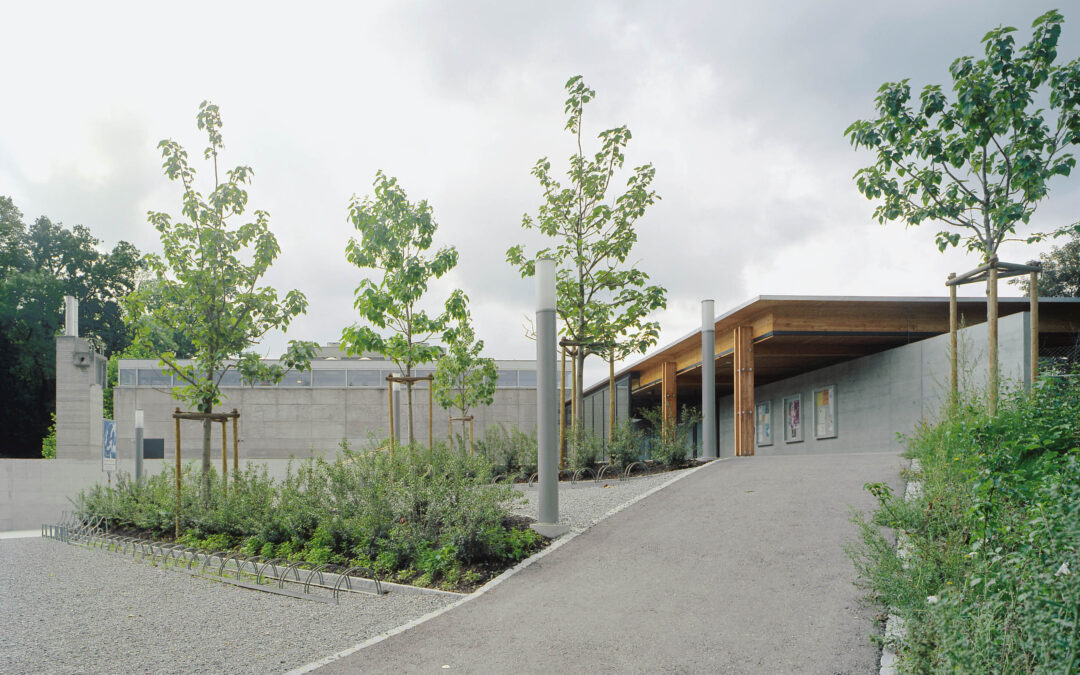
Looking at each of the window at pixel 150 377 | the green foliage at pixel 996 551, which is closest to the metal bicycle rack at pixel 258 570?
the green foliage at pixel 996 551

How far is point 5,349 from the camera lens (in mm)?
47812

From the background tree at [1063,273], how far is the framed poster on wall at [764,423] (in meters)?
12.5

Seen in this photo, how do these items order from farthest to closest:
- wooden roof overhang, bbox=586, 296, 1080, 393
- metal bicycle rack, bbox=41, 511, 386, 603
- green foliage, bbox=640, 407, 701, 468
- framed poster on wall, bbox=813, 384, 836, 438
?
framed poster on wall, bbox=813, 384, 836, 438 → wooden roof overhang, bbox=586, 296, 1080, 393 → green foliage, bbox=640, 407, 701, 468 → metal bicycle rack, bbox=41, 511, 386, 603

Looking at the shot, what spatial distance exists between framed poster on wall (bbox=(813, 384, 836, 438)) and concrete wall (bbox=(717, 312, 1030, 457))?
18 cm

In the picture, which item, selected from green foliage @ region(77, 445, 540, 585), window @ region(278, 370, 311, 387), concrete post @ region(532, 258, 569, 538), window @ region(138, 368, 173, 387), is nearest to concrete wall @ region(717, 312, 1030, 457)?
concrete post @ region(532, 258, 569, 538)

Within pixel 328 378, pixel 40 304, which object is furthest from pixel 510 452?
pixel 40 304

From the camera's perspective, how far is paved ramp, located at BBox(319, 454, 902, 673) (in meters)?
5.75

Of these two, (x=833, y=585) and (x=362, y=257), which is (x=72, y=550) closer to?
(x=362, y=257)

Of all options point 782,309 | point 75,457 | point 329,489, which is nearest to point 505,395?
point 75,457

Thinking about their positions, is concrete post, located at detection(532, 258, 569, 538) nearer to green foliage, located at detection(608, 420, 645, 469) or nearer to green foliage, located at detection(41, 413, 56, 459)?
green foliage, located at detection(608, 420, 645, 469)

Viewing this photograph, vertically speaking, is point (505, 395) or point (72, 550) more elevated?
point (505, 395)

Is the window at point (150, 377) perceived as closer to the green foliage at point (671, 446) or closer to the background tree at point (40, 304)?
the background tree at point (40, 304)

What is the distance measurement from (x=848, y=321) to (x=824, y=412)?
6082 millimetres

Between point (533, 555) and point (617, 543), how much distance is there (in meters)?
0.98
